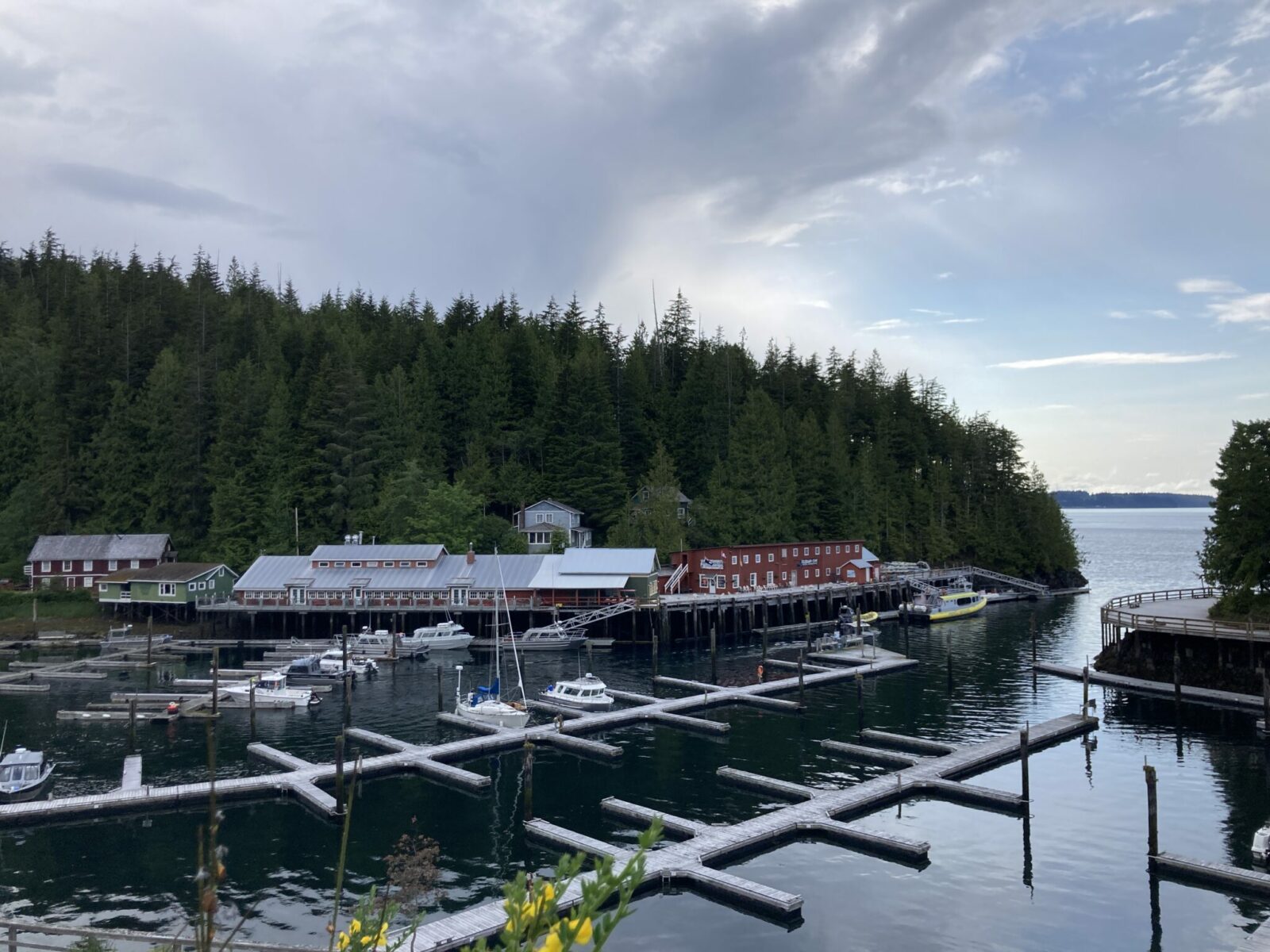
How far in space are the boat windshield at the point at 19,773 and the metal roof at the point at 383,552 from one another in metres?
47.3

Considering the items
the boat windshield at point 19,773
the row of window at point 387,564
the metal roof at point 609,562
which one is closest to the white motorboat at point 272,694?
the boat windshield at point 19,773

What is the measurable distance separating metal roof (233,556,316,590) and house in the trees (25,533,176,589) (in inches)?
591

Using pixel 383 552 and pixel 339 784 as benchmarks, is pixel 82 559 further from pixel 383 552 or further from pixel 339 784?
pixel 339 784

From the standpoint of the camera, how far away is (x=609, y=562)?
83.5 m

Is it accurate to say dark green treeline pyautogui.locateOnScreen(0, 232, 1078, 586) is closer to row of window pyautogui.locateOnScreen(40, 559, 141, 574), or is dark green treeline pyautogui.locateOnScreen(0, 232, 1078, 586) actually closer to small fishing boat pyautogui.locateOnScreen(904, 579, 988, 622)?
row of window pyautogui.locateOnScreen(40, 559, 141, 574)

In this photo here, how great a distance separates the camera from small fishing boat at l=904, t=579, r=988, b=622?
9350cm

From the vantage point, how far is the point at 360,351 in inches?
4904

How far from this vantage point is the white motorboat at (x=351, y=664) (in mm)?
64062

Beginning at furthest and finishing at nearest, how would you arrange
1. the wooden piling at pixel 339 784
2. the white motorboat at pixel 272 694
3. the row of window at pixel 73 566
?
the row of window at pixel 73 566, the white motorboat at pixel 272 694, the wooden piling at pixel 339 784

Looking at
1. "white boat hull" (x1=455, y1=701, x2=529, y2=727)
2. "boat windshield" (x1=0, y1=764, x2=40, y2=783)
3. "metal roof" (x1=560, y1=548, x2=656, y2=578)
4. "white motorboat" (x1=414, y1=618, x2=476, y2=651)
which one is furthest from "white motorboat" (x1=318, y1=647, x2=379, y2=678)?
"boat windshield" (x1=0, y1=764, x2=40, y2=783)

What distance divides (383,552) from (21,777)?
4866 centimetres

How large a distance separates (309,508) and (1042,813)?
8545 centimetres

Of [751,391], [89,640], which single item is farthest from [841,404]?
[89,640]

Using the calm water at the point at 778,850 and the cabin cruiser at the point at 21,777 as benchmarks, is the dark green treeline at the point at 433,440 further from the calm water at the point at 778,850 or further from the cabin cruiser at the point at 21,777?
the cabin cruiser at the point at 21,777
